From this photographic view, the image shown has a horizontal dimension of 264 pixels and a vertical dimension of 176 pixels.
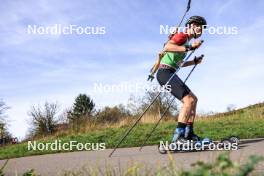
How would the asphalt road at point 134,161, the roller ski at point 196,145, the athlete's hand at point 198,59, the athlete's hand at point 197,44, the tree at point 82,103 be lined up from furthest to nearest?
1. the tree at point 82,103
2. the athlete's hand at point 198,59
3. the roller ski at point 196,145
4. the athlete's hand at point 197,44
5. the asphalt road at point 134,161

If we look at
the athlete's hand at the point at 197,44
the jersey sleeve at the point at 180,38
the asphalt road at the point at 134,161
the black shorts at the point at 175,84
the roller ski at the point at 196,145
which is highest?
the jersey sleeve at the point at 180,38

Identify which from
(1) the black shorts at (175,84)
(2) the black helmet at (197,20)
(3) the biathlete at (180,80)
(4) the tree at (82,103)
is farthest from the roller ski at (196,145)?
(4) the tree at (82,103)

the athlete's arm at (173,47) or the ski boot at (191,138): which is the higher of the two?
the athlete's arm at (173,47)

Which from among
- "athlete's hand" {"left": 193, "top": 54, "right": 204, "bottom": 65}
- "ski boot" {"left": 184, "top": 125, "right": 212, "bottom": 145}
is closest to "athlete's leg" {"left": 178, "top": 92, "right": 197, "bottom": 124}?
"ski boot" {"left": 184, "top": 125, "right": 212, "bottom": 145}

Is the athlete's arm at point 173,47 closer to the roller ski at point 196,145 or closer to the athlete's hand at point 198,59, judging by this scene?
the athlete's hand at point 198,59

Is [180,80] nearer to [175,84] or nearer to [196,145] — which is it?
[175,84]

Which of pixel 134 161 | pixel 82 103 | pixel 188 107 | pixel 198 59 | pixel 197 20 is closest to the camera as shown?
pixel 134 161

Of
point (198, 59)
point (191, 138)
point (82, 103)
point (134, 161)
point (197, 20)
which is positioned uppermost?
point (82, 103)

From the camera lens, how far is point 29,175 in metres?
3.99

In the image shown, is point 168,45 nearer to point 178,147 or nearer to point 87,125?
point 178,147

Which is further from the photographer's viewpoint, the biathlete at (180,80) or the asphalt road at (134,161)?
the biathlete at (180,80)

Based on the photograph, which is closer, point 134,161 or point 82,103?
point 134,161

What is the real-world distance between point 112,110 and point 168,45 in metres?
52.6

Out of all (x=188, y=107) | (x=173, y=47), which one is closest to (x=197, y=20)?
(x=173, y=47)
